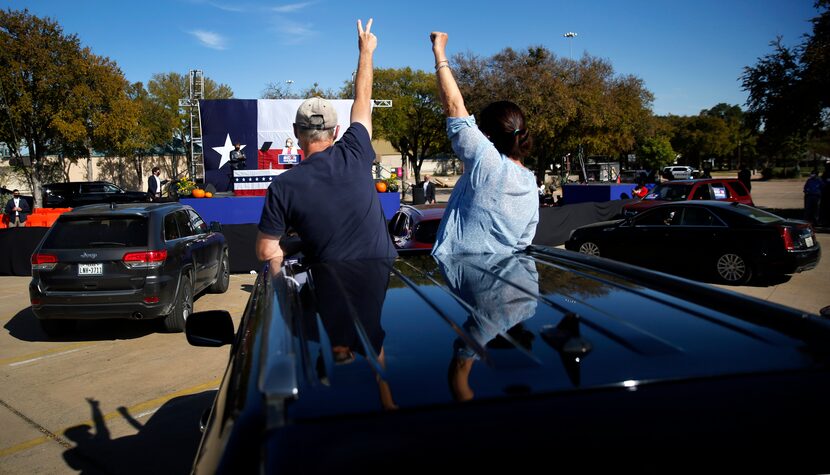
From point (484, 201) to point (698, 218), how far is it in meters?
9.47

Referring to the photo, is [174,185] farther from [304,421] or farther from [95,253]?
[304,421]

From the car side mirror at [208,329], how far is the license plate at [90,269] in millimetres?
5501

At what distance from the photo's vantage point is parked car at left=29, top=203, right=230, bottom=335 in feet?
24.1

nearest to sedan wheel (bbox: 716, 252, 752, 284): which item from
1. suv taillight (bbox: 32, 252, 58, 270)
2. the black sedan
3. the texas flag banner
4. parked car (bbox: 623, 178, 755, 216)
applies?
the black sedan

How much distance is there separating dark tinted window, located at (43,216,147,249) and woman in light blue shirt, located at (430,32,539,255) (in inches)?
232

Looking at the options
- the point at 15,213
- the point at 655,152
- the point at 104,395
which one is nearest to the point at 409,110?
the point at 655,152

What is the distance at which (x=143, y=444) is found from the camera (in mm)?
4637

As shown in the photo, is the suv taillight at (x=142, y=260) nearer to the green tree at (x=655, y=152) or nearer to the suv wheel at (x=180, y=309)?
the suv wheel at (x=180, y=309)

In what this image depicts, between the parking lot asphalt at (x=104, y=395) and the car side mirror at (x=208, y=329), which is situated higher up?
the car side mirror at (x=208, y=329)

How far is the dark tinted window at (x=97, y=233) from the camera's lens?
755cm

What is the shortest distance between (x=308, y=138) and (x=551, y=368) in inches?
80.2

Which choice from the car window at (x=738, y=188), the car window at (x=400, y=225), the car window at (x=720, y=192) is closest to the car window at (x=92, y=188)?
the car window at (x=400, y=225)

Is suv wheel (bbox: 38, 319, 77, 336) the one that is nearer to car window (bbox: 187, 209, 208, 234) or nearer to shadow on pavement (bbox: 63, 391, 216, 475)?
car window (bbox: 187, 209, 208, 234)

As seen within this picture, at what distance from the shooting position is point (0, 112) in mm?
31766
